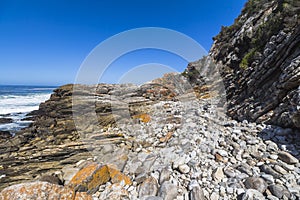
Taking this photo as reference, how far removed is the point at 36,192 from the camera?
9.43 ft

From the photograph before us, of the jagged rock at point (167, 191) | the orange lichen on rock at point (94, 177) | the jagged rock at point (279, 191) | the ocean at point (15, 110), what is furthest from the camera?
the ocean at point (15, 110)

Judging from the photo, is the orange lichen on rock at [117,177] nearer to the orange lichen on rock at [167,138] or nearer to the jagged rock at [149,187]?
the jagged rock at [149,187]

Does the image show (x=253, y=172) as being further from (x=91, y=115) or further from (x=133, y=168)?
(x=91, y=115)

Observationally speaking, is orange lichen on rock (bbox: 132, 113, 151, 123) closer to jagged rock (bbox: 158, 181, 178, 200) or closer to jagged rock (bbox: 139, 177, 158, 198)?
jagged rock (bbox: 139, 177, 158, 198)

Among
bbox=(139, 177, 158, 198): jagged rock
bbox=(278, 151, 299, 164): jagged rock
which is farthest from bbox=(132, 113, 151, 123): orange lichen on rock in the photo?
bbox=(278, 151, 299, 164): jagged rock

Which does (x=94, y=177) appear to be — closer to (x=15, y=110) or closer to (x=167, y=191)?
(x=167, y=191)

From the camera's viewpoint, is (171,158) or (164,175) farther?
(171,158)

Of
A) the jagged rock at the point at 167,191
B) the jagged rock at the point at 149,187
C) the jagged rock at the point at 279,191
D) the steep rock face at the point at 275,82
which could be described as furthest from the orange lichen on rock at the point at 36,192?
the steep rock face at the point at 275,82

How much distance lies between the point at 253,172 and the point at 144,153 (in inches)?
128

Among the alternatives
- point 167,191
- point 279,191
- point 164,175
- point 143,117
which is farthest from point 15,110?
point 279,191

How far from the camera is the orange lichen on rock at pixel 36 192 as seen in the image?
280 cm

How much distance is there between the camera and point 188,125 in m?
6.86

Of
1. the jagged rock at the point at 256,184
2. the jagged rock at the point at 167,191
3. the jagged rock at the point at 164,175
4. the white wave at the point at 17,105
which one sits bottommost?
the white wave at the point at 17,105

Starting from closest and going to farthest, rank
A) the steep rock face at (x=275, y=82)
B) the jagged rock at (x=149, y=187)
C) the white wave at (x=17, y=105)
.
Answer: the jagged rock at (x=149, y=187) < the steep rock face at (x=275, y=82) < the white wave at (x=17, y=105)
